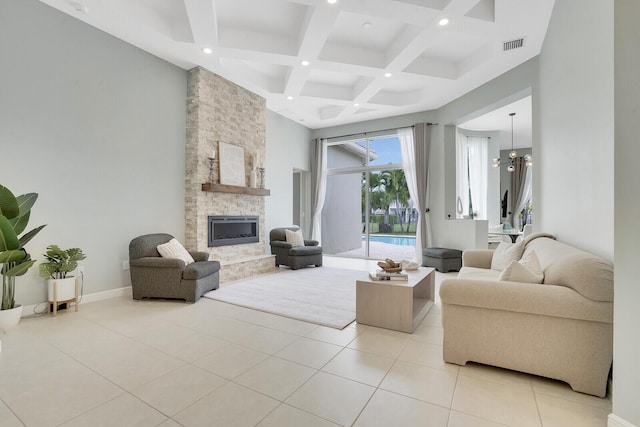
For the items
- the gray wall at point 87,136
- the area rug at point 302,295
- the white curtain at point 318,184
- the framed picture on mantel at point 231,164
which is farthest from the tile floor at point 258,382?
the white curtain at point 318,184

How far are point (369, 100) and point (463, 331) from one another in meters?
5.31

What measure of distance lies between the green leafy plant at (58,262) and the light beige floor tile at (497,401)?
4.08 meters

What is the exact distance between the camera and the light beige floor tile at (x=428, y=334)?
2693 millimetres

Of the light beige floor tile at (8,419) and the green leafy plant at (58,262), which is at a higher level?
the green leafy plant at (58,262)

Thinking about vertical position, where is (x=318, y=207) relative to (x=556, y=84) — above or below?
below

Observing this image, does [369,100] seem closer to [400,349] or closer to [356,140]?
[356,140]

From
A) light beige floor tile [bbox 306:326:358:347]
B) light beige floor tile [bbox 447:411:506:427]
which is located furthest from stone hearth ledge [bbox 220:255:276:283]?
light beige floor tile [bbox 447:411:506:427]

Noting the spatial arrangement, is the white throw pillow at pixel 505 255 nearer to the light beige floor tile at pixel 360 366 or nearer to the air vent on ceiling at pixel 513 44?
the light beige floor tile at pixel 360 366

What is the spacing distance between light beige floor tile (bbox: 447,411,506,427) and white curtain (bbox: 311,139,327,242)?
670cm

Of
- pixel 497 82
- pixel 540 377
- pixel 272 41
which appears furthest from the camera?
pixel 497 82

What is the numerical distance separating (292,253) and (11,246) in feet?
13.9

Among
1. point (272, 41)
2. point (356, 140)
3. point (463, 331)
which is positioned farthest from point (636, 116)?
point (356, 140)

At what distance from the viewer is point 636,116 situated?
4.69 feet

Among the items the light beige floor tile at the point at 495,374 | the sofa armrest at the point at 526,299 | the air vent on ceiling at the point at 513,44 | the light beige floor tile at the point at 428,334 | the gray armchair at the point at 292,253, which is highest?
the air vent on ceiling at the point at 513,44
